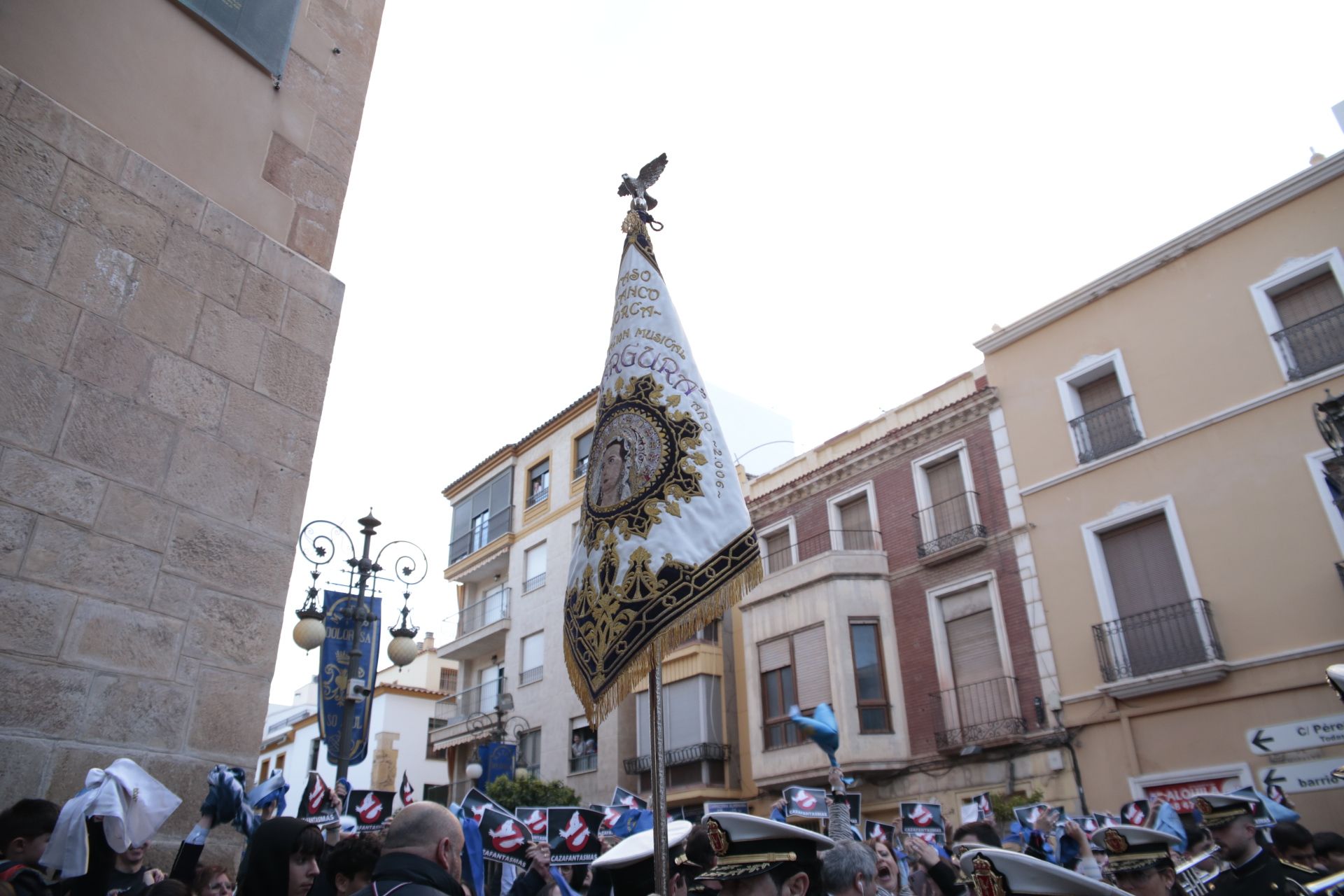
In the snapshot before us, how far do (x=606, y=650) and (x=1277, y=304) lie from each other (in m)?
15.2

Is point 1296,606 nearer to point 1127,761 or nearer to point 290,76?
point 1127,761

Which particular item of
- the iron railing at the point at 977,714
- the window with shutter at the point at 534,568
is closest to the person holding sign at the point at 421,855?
the iron railing at the point at 977,714

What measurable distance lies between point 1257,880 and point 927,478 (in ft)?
51.5

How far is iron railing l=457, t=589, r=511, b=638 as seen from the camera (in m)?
27.8

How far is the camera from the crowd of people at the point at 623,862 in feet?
9.21

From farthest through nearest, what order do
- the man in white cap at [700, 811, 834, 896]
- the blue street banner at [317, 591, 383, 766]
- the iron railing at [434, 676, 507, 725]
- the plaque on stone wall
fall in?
the iron railing at [434, 676, 507, 725]
the blue street banner at [317, 591, 383, 766]
the plaque on stone wall
the man in white cap at [700, 811, 834, 896]

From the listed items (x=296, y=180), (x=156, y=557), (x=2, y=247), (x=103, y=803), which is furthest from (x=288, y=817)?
(x=296, y=180)

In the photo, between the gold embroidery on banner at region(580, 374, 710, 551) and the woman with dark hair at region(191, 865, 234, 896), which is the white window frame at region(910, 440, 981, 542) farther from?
the woman with dark hair at region(191, 865, 234, 896)

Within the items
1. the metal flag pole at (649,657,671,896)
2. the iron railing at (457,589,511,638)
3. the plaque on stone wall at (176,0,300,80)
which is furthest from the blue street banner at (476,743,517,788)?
the metal flag pole at (649,657,671,896)

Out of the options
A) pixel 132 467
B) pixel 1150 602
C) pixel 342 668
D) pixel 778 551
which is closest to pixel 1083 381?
pixel 1150 602

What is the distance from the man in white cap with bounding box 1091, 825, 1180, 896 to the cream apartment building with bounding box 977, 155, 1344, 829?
1105cm

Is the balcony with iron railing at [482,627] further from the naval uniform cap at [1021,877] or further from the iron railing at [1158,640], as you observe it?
the naval uniform cap at [1021,877]

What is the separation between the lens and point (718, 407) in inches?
1109

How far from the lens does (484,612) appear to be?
29062 millimetres
